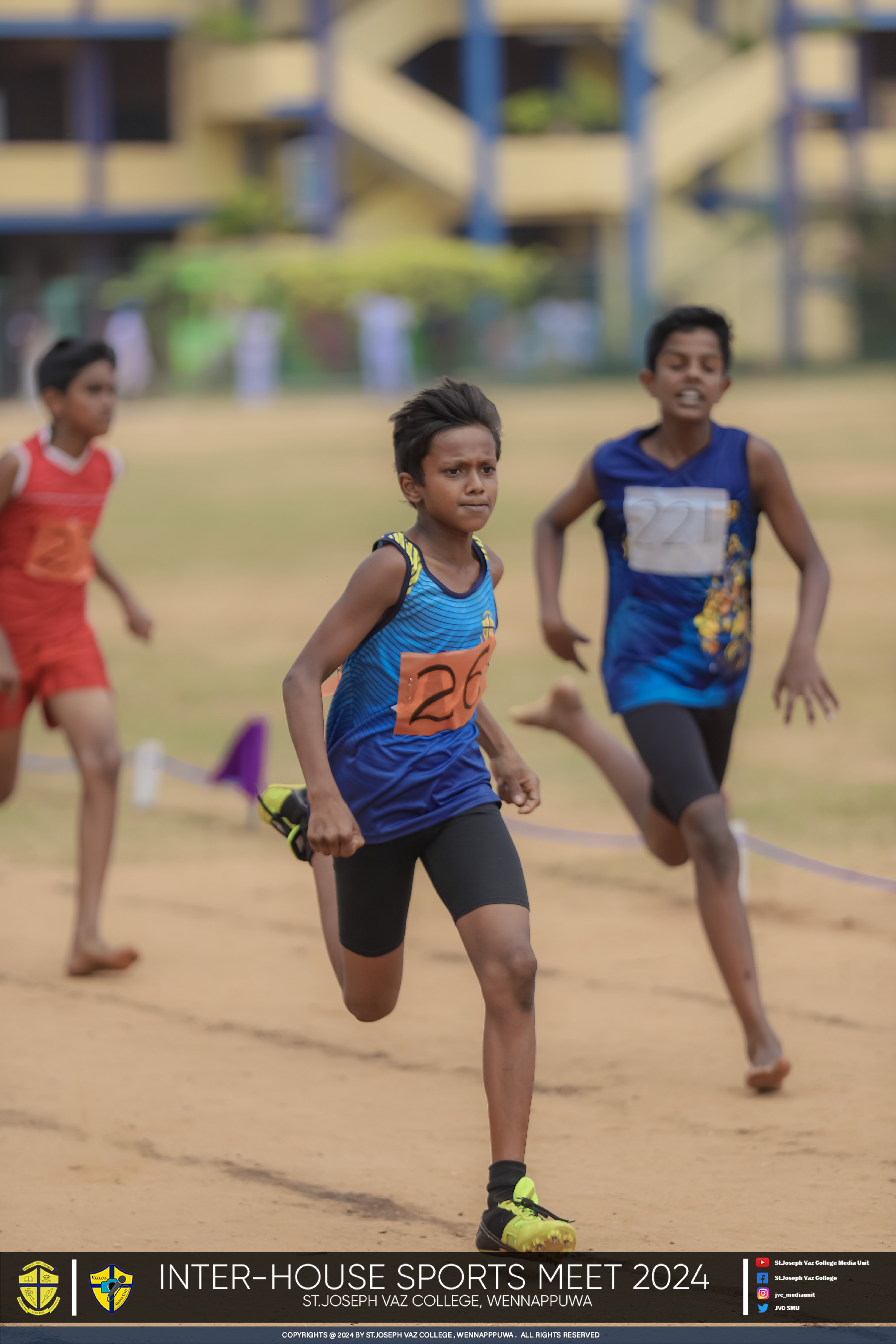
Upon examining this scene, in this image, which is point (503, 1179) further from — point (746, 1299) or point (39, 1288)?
point (39, 1288)

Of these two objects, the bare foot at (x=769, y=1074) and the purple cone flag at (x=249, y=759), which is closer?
the bare foot at (x=769, y=1074)

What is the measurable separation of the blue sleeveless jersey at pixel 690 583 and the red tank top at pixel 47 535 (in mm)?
2007

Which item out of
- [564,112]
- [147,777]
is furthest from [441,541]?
[564,112]

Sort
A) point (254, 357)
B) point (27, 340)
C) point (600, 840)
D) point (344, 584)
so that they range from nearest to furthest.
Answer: point (600, 840), point (344, 584), point (254, 357), point (27, 340)

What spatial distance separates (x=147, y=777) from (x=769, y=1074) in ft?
14.7

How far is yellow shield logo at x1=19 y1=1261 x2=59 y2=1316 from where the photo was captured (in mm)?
3842

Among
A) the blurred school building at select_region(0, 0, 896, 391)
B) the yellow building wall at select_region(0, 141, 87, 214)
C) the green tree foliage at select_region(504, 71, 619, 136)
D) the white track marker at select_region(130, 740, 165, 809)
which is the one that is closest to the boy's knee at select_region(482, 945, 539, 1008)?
the white track marker at select_region(130, 740, 165, 809)

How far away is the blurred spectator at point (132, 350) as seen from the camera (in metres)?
35.4

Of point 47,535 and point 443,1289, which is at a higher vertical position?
point 47,535

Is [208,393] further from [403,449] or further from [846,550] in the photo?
[403,449]

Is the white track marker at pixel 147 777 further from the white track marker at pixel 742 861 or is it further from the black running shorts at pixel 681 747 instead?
the black running shorts at pixel 681 747

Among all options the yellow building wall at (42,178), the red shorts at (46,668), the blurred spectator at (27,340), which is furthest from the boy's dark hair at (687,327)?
the yellow building wall at (42,178)

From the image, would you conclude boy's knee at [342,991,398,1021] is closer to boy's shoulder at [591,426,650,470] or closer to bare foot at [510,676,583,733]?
boy's shoulder at [591,426,650,470]

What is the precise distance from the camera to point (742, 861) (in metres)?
6.62
